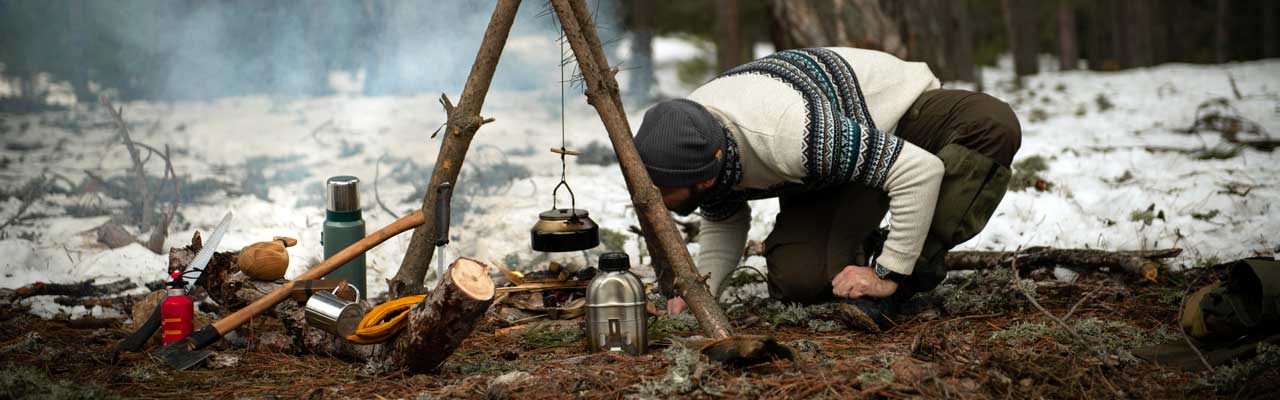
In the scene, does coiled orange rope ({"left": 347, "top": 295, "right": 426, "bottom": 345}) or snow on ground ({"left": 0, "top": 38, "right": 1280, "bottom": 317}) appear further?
snow on ground ({"left": 0, "top": 38, "right": 1280, "bottom": 317})

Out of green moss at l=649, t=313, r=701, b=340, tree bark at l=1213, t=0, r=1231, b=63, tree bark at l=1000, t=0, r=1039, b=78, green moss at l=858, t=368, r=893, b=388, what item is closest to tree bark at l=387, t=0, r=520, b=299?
green moss at l=649, t=313, r=701, b=340

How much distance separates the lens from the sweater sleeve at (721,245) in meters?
3.41

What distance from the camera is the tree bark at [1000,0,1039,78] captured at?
40.8 feet

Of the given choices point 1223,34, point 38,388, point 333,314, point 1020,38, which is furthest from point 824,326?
point 1223,34

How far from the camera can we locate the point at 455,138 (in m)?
3.03

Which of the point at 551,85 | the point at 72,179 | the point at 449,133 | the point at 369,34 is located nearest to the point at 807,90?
the point at 449,133

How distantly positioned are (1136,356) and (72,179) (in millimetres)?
5409

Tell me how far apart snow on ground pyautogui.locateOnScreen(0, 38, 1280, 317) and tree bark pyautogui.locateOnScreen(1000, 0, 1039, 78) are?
3353 mm

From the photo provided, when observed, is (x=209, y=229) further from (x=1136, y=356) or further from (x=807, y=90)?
(x=1136, y=356)

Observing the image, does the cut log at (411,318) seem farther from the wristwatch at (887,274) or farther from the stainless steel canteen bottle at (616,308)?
the wristwatch at (887,274)

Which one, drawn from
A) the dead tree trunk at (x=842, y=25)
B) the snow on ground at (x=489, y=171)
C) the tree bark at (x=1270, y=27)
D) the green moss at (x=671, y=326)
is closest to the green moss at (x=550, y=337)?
the green moss at (x=671, y=326)

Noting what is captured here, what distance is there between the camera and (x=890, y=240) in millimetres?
2869

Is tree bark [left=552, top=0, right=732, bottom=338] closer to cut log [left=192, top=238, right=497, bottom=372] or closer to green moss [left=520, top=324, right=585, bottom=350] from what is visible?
green moss [left=520, top=324, right=585, bottom=350]

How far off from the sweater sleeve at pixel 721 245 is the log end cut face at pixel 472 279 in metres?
1.28
